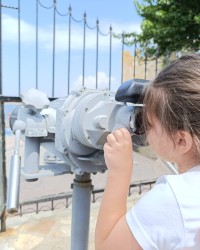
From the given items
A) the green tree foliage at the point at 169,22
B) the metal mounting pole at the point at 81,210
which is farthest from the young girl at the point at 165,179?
the green tree foliage at the point at 169,22

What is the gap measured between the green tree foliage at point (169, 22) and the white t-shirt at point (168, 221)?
7.86 metres

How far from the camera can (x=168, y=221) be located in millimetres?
815

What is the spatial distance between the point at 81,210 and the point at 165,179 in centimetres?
60

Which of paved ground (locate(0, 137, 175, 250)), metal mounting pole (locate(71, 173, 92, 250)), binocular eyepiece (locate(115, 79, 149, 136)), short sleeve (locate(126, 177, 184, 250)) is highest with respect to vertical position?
binocular eyepiece (locate(115, 79, 149, 136))

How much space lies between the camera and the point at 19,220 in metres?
3.15

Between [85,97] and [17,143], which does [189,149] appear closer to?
[85,97]

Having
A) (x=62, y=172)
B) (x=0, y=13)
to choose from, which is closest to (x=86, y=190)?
(x=62, y=172)

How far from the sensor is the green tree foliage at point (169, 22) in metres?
8.86

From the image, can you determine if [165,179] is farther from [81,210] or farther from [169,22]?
[169,22]

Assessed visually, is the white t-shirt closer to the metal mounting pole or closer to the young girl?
the young girl

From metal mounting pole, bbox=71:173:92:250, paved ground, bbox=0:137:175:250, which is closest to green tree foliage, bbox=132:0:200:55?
paved ground, bbox=0:137:175:250

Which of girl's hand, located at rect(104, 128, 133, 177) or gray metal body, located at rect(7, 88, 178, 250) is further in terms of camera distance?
gray metal body, located at rect(7, 88, 178, 250)

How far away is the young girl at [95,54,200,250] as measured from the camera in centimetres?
82

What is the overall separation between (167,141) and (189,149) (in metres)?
0.06
